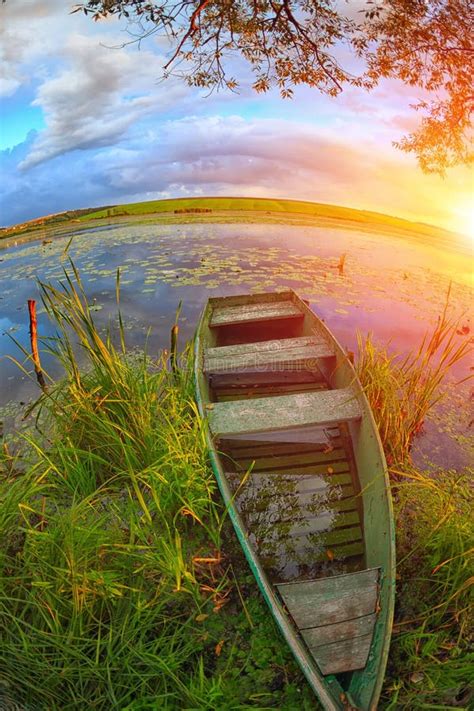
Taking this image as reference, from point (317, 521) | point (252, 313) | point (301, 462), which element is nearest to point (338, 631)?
point (317, 521)

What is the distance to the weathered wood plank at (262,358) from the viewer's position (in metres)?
5.21

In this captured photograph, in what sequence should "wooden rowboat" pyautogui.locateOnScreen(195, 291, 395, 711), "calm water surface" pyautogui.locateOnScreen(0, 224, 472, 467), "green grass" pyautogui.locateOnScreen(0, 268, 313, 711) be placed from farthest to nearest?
"calm water surface" pyautogui.locateOnScreen(0, 224, 472, 467) → "wooden rowboat" pyautogui.locateOnScreen(195, 291, 395, 711) → "green grass" pyautogui.locateOnScreen(0, 268, 313, 711)

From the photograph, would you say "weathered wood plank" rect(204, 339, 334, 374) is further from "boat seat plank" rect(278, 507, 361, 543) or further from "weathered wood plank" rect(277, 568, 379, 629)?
"weathered wood plank" rect(277, 568, 379, 629)

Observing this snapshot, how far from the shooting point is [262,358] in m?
5.32

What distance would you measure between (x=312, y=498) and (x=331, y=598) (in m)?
1.06

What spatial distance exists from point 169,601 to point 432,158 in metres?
13.6

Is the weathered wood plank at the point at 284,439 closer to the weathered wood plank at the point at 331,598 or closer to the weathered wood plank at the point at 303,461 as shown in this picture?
the weathered wood plank at the point at 303,461

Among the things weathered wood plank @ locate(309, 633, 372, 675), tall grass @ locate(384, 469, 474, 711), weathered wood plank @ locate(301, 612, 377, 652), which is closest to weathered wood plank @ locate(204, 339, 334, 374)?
tall grass @ locate(384, 469, 474, 711)

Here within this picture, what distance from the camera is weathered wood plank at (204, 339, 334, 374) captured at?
5.21 m

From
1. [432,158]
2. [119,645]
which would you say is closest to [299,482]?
[119,645]

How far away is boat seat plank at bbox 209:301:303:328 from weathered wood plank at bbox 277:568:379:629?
4.44 metres

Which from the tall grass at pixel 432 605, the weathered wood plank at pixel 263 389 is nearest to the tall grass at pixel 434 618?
the tall grass at pixel 432 605

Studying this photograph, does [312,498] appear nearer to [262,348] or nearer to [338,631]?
[338,631]

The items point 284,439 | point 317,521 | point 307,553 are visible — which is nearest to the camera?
point 307,553
